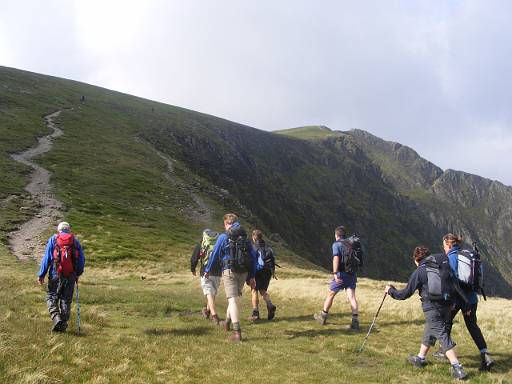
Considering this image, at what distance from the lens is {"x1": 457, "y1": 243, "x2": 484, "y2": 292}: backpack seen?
10.6 m

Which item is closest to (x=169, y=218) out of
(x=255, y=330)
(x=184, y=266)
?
(x=184, y=266)

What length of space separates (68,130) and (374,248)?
122 m

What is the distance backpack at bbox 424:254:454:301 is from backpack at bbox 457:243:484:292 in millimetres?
329

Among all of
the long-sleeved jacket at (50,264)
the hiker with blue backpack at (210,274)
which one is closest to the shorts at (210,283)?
the hiker with blue backpack at (210,274)

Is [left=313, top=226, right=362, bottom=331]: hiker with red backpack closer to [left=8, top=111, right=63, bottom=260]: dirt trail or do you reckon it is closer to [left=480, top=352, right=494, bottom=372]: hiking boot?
[left=480, top=352, right=494, bottom=372]: hiking boot

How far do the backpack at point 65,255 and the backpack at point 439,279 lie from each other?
8.92 m

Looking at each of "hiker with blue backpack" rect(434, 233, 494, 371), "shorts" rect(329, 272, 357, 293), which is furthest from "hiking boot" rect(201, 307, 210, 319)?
"hiker with blue backpack" rect(434, 233, 494, 371)

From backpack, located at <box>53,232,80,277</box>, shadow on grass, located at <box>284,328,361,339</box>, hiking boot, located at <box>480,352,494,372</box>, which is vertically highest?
backpack, located at <box>53,232,80,277</box>

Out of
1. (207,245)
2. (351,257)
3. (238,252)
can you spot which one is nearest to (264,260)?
(207,245)

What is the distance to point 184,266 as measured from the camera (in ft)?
124

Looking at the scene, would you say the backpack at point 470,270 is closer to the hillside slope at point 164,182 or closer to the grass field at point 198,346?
the grass field at point 198,346

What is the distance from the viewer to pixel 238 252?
13.0 m

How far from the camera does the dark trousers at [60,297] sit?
1157cm

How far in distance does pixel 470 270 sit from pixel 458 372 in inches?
89.0
